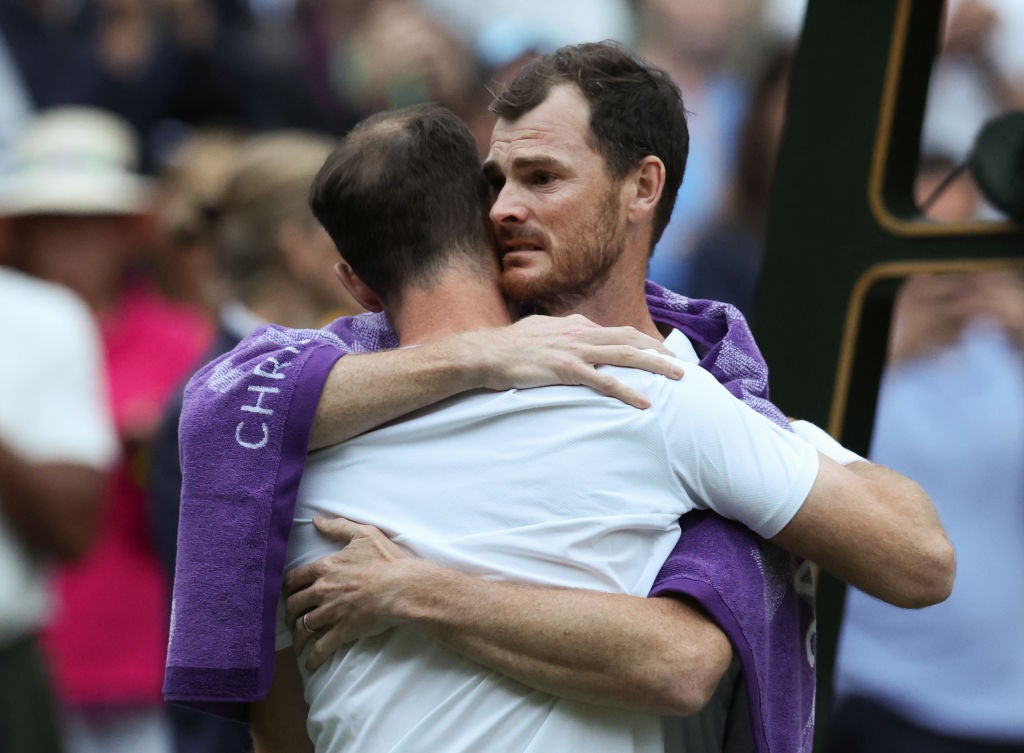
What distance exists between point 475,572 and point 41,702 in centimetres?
230

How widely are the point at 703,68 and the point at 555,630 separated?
14.2 ft

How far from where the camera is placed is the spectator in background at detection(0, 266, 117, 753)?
13.5 feet

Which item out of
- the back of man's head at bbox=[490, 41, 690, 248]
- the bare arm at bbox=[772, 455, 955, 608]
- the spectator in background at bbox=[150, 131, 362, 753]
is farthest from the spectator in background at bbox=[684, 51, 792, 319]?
the bare arm at bbox=[772, 455, 955, 608]

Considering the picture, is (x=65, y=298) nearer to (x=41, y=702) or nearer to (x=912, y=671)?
(x=41, y=702)

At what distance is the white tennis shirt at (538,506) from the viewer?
2158 mm

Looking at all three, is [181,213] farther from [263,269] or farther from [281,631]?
[281,631]

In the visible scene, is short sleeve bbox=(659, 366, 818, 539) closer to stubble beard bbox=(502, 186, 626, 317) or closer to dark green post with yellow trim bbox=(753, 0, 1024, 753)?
stubble beard bbox=(502, 186, 626, 317)

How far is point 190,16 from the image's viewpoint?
26.2 ft

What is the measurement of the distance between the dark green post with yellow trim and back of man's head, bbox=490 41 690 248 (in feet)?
1.91

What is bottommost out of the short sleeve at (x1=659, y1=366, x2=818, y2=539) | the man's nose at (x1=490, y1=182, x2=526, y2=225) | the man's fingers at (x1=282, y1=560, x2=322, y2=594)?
the man's fingers at (x1=282, y1=560, x2=322, y2=594)

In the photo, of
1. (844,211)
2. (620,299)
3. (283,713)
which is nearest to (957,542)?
(844,211)

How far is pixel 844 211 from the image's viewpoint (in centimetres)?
297

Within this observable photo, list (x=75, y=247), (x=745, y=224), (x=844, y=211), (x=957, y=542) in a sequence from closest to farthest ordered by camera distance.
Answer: (x=844, y=211), (x=957, y=542), (x=745, y=224), (x=75, y=247)

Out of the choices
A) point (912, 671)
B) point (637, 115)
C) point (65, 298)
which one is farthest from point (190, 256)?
point (637, 115)
